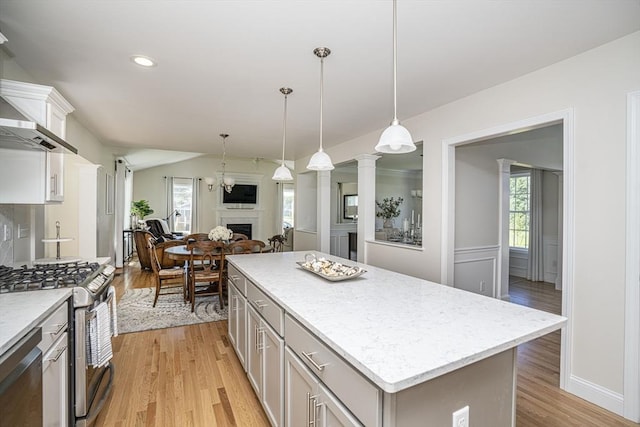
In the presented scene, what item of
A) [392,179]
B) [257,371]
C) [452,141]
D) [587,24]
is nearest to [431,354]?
[257,371]

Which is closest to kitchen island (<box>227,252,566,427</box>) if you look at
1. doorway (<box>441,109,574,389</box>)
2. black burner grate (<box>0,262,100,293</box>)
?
black burner grate (<box>0,262,100,293</box>)

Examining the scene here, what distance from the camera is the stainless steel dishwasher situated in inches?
40.6

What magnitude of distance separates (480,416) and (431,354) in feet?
1.44

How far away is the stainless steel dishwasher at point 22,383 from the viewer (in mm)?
1030

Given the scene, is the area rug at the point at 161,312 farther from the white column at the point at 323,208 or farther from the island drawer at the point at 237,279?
the white column at the point at 323,208

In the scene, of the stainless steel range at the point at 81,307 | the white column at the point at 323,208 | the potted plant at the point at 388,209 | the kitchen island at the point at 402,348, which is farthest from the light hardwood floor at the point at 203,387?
the potted plant at the point at 388,209

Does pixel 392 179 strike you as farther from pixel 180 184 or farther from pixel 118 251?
pixel 118 251

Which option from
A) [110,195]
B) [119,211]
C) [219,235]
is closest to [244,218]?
[119,211]

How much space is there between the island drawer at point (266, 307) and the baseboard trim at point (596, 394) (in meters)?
2.28

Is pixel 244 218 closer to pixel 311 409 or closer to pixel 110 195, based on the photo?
pixel 110 195

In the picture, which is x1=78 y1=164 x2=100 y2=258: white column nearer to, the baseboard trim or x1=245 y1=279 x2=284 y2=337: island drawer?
x1=245 y1=279 x2=284 y2=337: island drawer

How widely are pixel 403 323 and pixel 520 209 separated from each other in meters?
6.40

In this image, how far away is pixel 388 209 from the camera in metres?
7.59

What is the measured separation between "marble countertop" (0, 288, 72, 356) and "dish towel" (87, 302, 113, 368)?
29cm
